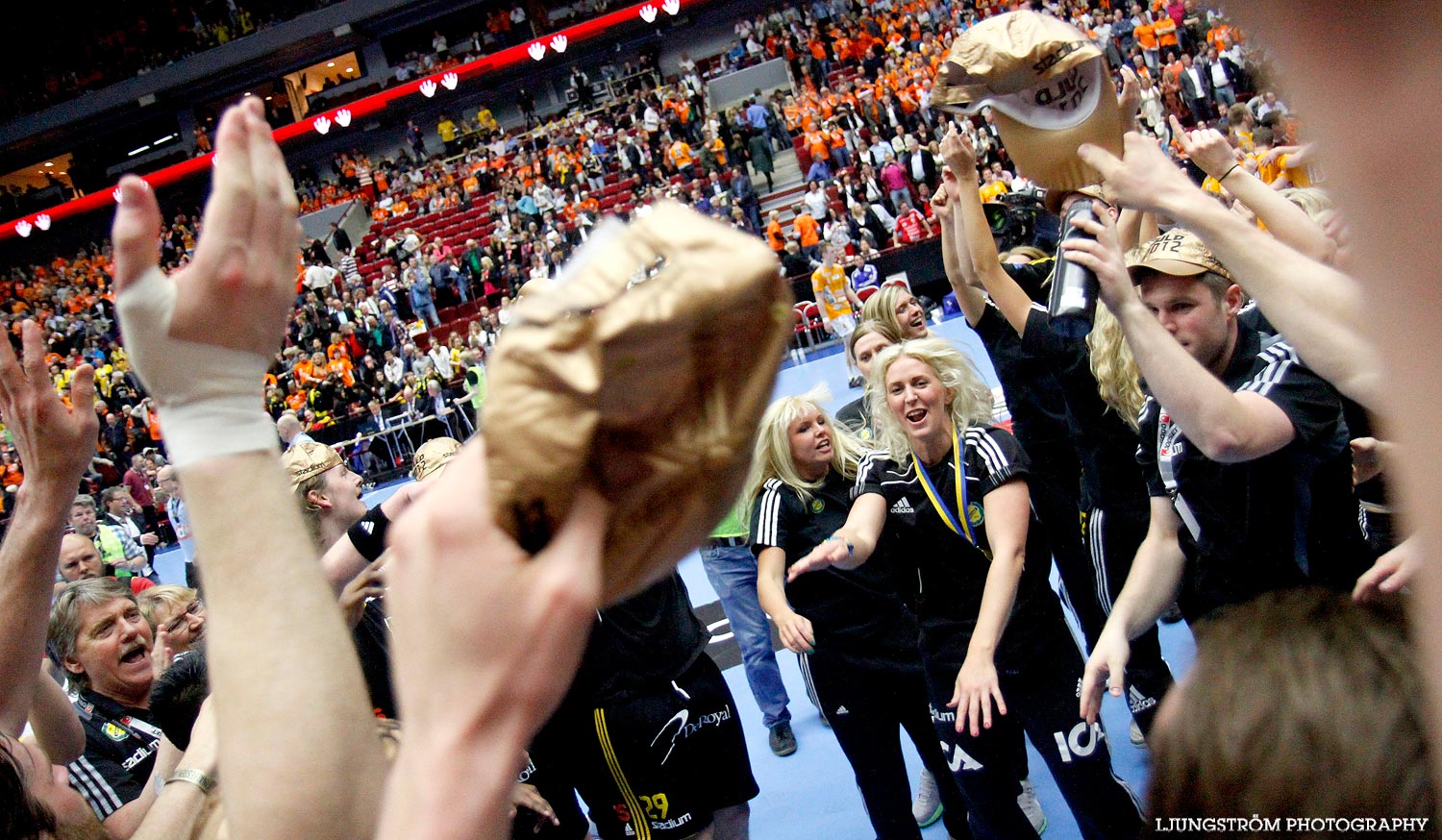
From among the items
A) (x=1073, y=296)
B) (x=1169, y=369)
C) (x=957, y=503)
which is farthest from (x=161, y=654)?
(x=1169, y=369)

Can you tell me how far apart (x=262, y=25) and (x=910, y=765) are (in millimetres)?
32252

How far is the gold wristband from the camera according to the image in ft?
6.26

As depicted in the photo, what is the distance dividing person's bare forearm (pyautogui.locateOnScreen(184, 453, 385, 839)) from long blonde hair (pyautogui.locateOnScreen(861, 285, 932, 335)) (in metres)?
3.72

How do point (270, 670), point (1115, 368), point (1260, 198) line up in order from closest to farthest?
point (270, 670) < point (1260, 198) < point (1115, 368)

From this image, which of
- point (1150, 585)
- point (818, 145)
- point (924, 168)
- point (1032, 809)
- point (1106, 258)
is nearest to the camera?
point (1106, 258)

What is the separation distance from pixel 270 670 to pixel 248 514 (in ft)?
0.42

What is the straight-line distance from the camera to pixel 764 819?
13.8 ft

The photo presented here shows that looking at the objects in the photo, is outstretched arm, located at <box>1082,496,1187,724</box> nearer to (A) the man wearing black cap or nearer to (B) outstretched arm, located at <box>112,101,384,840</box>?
(A) the man wearing black cap

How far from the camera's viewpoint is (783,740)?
15.5 ft

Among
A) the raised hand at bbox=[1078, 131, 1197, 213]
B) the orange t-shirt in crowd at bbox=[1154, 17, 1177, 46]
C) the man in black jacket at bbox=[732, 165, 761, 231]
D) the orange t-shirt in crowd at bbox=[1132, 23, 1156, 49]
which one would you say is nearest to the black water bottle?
the raised hand at bbox=[1078, 131, 1197, 213]

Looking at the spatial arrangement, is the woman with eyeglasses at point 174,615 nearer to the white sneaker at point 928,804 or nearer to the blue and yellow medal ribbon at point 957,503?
the blue and yellow medal ribbon at point 957,503

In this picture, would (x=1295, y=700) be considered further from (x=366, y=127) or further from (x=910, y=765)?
(x=366, y=127)

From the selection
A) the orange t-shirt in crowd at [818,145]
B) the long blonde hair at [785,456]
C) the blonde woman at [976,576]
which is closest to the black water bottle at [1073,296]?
the blonde woman at [976,576]

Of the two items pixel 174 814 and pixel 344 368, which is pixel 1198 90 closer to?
pixel 344 368
